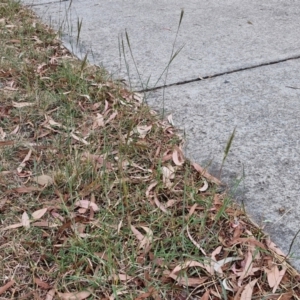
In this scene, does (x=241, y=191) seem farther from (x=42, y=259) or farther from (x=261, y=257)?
(x=42, y=259)

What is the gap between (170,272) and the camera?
137 cm

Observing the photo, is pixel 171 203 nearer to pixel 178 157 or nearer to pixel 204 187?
pixel 204 187

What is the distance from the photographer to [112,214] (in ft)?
5.15

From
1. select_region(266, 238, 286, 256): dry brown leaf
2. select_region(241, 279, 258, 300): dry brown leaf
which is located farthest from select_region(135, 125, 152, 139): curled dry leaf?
select_region(241, 279, 258, 300): dry brown leaf

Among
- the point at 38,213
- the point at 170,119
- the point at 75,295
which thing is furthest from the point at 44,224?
the point at 170,119

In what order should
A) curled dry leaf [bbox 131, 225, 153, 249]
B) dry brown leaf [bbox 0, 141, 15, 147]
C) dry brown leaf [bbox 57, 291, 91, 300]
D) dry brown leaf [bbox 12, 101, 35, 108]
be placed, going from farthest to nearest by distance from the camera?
1. dry brown leaf [bbox 12, 101, 35, 108]
2. dry brown leaf [bbox 0, 141, 15, 147]
3. curled dry leaf [bbox 131, 225, 153, 249]
4. dry brown leaf [bbox 57, 291, 91, 300]

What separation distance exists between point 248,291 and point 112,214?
475 mm

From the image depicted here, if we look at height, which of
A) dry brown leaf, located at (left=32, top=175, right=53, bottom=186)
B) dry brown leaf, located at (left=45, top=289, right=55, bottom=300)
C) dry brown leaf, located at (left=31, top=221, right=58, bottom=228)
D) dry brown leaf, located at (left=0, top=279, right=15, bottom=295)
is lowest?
dry brown leaf, located at (left=0, top=279, right=15, bottom=295)

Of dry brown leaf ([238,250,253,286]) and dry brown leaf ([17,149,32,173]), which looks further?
dry brown leaf ([17,149,32,173])

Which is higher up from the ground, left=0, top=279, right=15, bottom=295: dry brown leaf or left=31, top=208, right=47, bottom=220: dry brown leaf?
left=31, top=208, right=47, bottom=220: dry brown leaf

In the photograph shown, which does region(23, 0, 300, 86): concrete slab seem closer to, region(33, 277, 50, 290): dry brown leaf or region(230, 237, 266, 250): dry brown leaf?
region(230, 237, 266, 250): dry brown leaf

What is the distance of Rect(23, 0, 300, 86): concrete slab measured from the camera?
8.84 ft

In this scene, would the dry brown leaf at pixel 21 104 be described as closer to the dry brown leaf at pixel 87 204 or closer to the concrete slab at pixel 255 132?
the concrete slab at pixel 255 132

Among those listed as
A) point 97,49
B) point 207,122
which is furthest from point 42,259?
point 97,49
